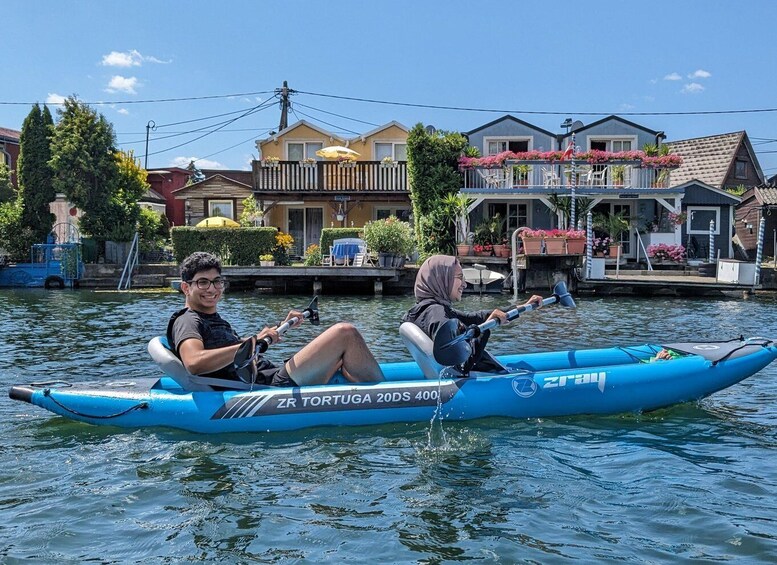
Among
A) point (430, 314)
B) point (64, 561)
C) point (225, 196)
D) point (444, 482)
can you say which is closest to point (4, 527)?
point (64, 561)

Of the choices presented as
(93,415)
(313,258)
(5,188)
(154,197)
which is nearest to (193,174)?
(154,197)

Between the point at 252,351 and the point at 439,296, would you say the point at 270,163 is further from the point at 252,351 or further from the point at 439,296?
the point at 252,351

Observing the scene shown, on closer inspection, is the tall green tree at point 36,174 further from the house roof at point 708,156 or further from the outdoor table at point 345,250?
the house roof at point 708,156

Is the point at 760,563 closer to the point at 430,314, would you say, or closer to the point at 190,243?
the point at 430,314

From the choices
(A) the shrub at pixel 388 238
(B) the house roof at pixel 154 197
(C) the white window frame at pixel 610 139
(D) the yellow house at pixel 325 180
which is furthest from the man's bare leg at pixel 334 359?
(B) the house roof at pixel 154 197

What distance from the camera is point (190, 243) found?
2616 cm

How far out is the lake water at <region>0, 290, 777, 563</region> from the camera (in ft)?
15.0

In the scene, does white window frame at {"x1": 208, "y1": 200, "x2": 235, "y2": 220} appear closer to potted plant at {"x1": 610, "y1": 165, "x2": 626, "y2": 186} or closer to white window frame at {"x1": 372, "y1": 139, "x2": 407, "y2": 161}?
white window frame at {"x1": 372, "y1": 139, "x2": 407, "y2": 161}

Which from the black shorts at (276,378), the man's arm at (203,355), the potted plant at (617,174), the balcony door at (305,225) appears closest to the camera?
the man's arm at (203,355)

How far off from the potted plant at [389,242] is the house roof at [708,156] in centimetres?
1791

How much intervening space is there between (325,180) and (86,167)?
8.46 m

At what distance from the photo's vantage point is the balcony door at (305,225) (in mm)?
31922

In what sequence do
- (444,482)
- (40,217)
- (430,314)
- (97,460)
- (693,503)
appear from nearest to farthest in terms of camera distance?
(693,503) → (444,482) → (97,460) → (430,314) → (40,217)

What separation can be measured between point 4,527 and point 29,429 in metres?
2.41
